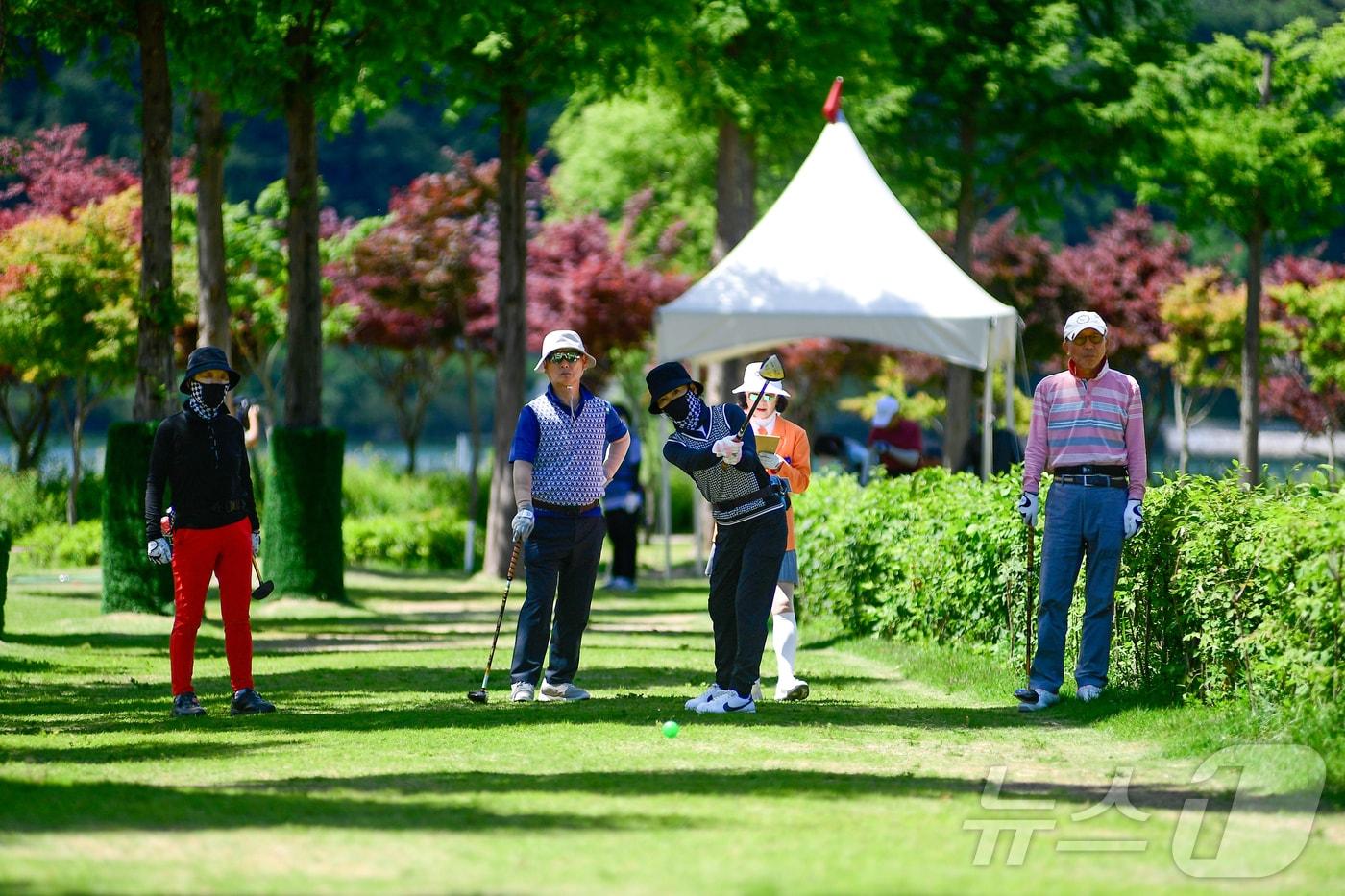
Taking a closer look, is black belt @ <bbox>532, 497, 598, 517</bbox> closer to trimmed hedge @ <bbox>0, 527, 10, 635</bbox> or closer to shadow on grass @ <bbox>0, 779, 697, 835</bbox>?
shadow on grass @ <bbox>0, 779, 697, 835</bbox>

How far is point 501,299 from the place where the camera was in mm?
22312

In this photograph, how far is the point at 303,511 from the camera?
727 inches

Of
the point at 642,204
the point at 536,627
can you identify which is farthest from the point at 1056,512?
the point at 642,204

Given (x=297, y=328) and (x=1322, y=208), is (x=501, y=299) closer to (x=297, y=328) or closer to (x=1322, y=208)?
(x=297, y=328)

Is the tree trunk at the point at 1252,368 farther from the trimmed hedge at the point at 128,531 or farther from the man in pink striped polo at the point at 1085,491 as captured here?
the man in pink striped polo at the point at 1085,491

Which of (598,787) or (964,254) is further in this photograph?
(964,254)

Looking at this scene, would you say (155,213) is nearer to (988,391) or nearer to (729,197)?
(988,391)

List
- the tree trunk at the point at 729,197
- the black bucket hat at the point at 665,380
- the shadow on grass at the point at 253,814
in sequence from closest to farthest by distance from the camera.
Answer: the shadow on grass at the point at 253,814, the black bucket hat at the point at 665,380, the tree trunk at the point at 729,197

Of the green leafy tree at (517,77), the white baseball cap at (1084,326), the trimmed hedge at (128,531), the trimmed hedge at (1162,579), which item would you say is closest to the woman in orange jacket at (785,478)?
the trimmed hedge at (1162,579)

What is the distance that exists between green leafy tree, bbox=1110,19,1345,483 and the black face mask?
20425 millimetres

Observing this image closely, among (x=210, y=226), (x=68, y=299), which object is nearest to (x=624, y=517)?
(x=210, y=226)

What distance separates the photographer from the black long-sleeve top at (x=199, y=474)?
10273mm

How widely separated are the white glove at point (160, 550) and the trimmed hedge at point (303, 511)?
8.19 meters

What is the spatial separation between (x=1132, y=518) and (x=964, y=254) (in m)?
20.1
